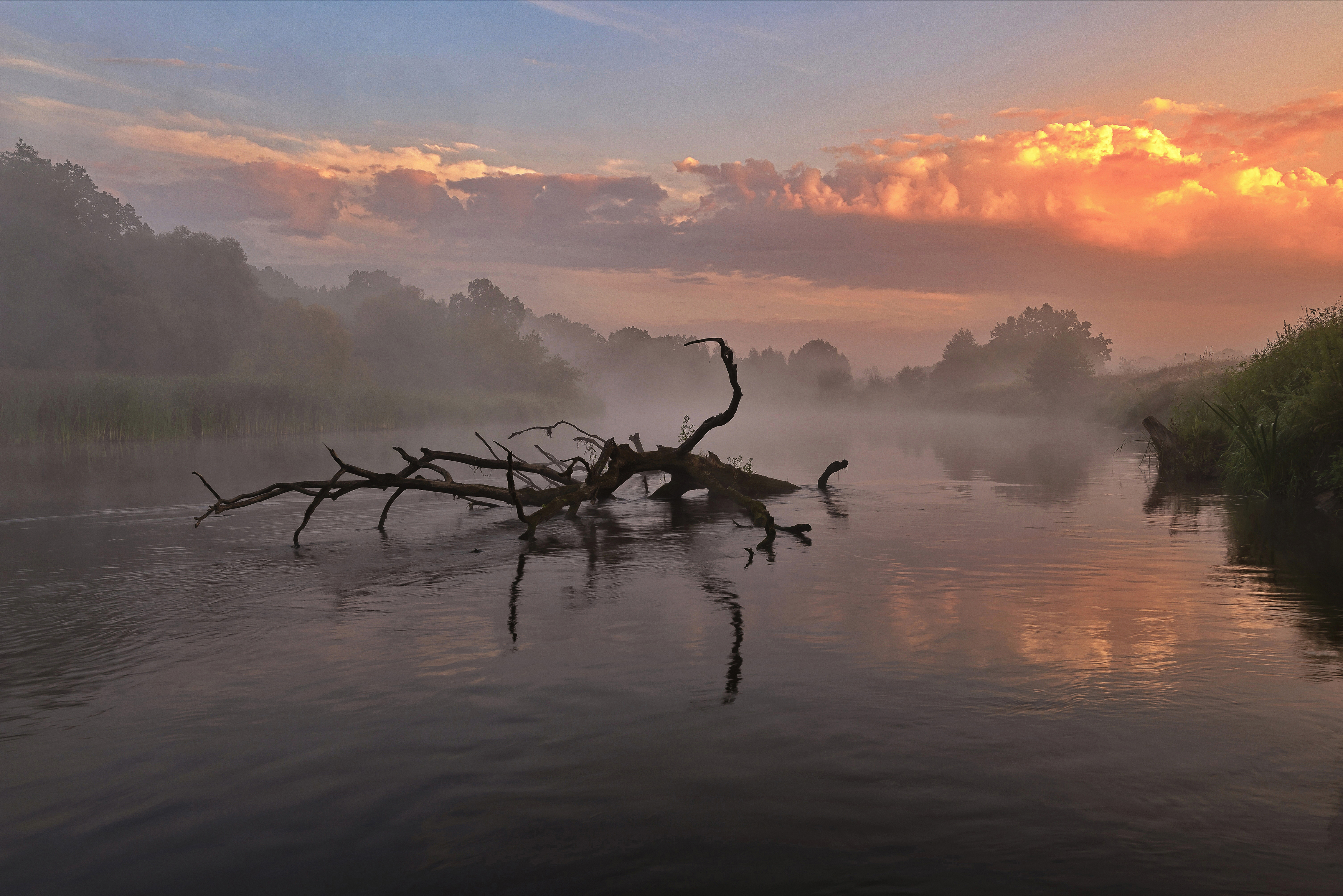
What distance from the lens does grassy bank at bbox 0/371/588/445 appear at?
3578 cm

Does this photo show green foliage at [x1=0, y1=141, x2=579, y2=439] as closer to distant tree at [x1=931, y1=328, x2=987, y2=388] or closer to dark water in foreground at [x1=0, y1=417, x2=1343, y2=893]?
dark water in foreground at [x1=0, y1=417, x2=1343, y2=893]

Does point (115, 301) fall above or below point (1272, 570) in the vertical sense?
above

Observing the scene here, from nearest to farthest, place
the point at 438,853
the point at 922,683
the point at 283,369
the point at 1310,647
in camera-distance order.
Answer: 1. the point at 438,853
2. the point at 922,683
3. the point at 1310,647
4. the point at 283,369

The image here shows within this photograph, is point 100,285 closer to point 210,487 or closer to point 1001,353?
point 210,487

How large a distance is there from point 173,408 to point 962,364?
115368 mm

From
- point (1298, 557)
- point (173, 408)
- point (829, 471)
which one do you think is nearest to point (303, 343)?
point (173, 408)

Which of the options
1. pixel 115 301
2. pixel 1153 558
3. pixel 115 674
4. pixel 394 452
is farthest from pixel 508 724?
pixel 115 301

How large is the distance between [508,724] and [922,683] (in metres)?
3.12

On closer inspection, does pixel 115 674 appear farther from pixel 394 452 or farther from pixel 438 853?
pixel 394 452

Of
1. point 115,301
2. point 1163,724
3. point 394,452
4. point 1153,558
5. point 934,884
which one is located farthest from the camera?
point 115,301

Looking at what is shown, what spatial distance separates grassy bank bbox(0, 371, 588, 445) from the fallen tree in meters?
23.5

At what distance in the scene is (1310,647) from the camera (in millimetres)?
7699

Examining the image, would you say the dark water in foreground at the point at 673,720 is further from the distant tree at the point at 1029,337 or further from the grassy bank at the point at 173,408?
the distant tree at the point at 1029,337

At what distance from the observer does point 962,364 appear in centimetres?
13325
